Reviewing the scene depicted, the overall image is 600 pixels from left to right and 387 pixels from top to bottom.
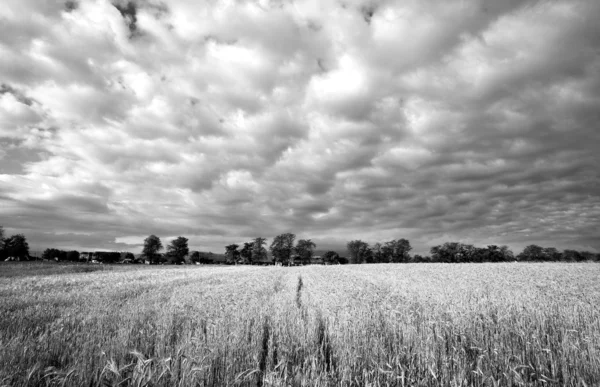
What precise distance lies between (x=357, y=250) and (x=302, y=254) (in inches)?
1249

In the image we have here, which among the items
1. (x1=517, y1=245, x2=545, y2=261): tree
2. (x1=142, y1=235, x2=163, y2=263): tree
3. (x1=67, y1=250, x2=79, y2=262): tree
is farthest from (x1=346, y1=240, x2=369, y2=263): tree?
(x1=67, y1=250, x2=79, y2=262): tree

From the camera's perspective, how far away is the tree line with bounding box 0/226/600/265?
13550 centimetres

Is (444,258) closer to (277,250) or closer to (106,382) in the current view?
(277,250)

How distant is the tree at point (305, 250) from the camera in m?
166

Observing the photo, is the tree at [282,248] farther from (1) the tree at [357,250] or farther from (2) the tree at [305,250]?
(1) the tree at [357,250]

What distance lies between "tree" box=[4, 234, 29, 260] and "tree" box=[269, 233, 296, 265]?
104368 millimetres

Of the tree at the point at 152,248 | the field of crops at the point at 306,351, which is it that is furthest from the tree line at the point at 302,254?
the field of crops at the point at 306,351

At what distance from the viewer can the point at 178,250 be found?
14225 centimetres

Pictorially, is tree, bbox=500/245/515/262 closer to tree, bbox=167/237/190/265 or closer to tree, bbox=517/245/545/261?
tree, bbox=517/245/545/261

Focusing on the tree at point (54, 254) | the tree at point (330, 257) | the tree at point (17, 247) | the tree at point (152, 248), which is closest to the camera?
the tree at point (17, 247)

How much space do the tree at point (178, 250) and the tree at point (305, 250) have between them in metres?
60.7

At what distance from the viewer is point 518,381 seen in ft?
16.3

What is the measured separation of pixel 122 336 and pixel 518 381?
26.1 feet

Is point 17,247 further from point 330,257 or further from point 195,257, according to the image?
Result: point 330,257
